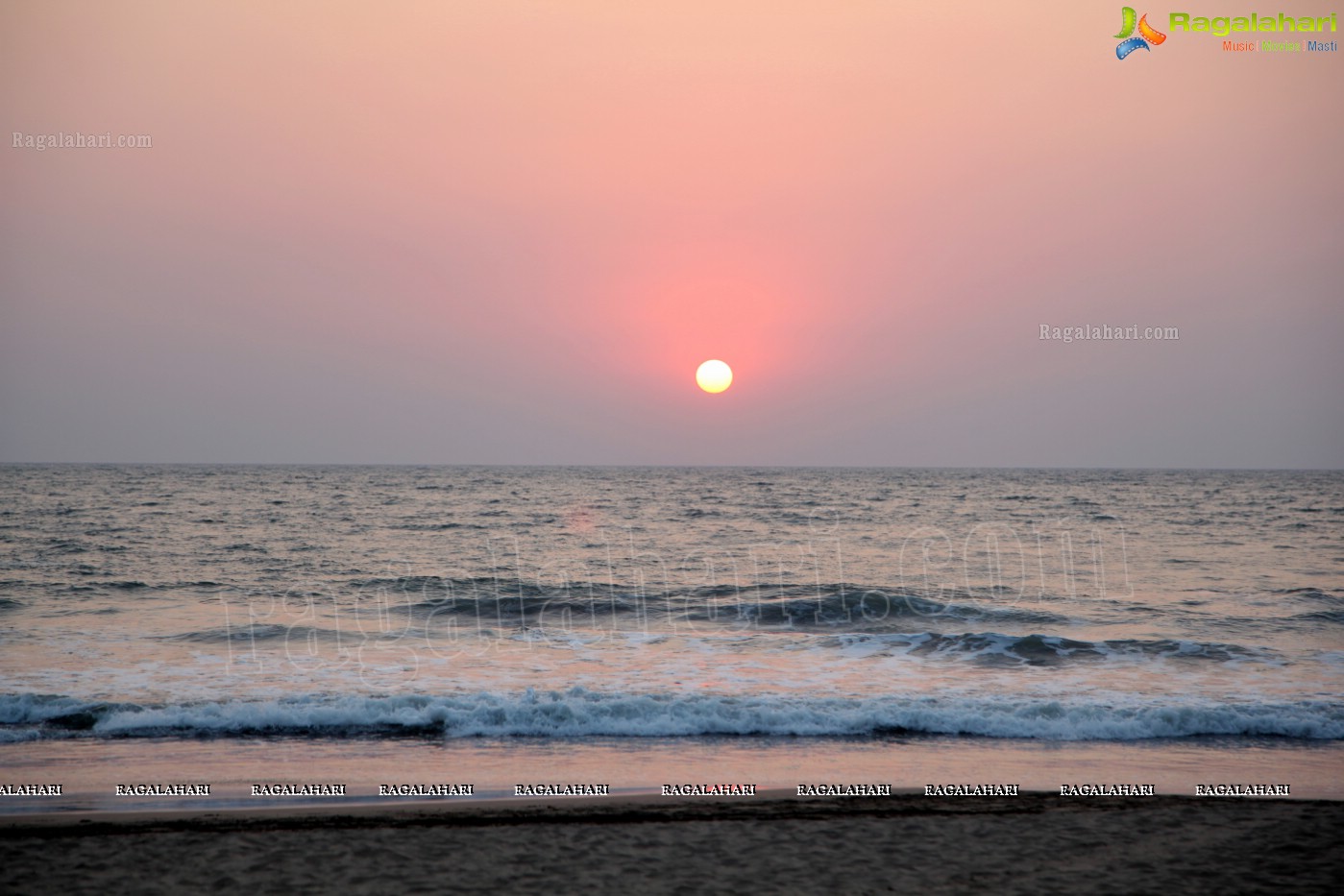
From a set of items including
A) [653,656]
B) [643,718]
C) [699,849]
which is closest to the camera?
[699,849]

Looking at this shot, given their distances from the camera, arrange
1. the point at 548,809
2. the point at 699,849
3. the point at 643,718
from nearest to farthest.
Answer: the point at 699,849
the point at 548,809
the point at 643,718

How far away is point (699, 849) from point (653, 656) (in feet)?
38.1

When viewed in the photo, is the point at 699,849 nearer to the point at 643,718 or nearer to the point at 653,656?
the point at 643,718

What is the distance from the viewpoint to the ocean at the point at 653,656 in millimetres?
12641

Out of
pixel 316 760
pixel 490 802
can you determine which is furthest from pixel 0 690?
pixel 490 802

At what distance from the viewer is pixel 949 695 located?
16.8 meters

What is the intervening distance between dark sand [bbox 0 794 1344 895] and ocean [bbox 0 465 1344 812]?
1253mm

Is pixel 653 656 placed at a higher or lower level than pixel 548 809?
lower

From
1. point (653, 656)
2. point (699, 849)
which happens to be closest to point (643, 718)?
point (653, 656)

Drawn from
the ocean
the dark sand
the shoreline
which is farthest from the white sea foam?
the dark sand

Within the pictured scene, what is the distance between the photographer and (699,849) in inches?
341

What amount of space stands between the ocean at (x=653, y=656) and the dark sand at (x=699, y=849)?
49.3 inches

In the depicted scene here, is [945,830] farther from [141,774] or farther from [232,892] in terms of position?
[141,774]

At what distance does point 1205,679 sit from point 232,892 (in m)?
18.2
